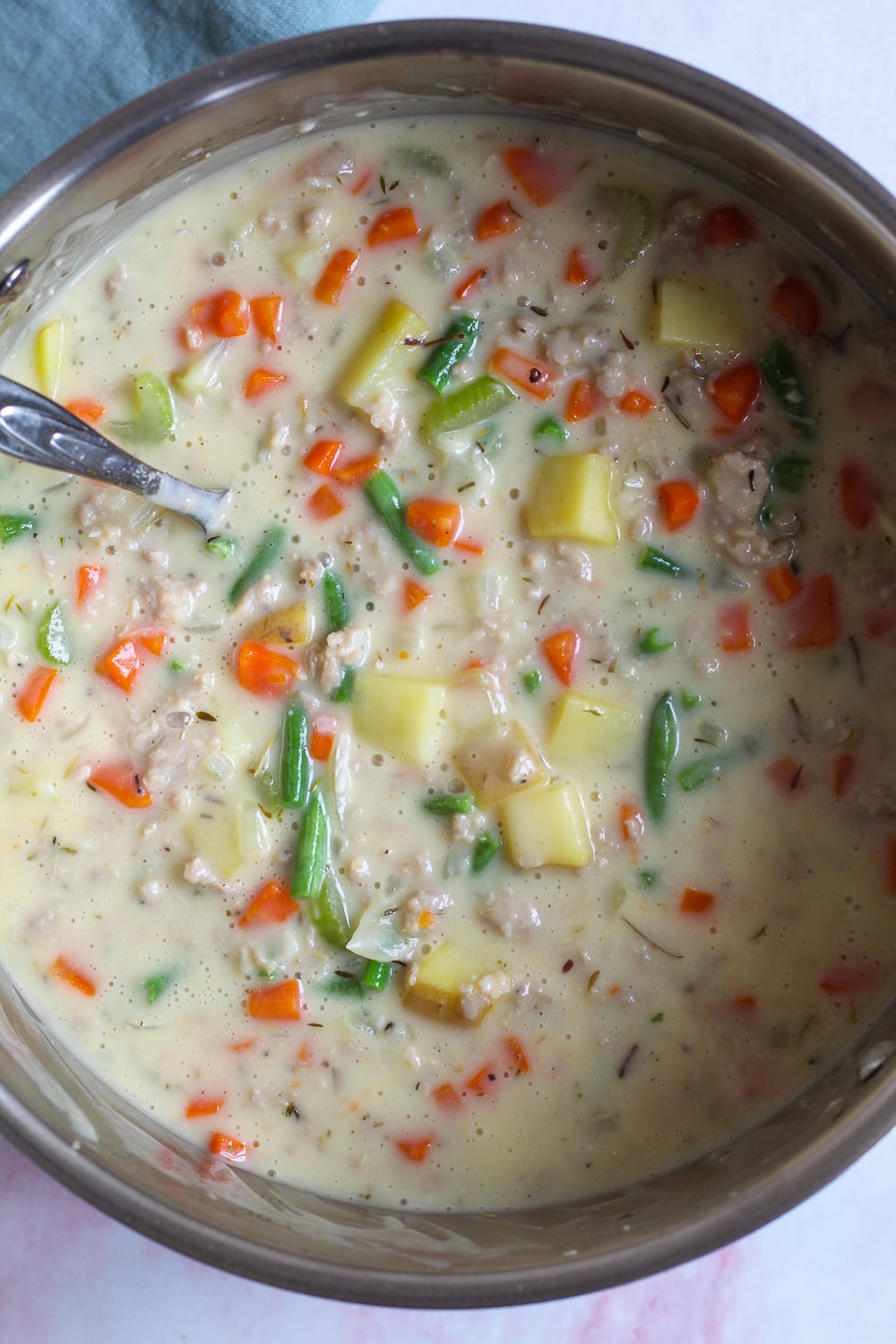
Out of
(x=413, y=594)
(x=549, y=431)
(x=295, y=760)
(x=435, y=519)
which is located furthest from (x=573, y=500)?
(x=295, y=760)

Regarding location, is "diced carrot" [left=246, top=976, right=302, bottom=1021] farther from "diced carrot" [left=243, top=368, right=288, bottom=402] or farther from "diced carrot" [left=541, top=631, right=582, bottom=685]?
"diced carrot" [left=243, top=368, right=288, bottom=402]

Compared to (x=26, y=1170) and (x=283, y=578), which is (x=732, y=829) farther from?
(x=26, y=1170)

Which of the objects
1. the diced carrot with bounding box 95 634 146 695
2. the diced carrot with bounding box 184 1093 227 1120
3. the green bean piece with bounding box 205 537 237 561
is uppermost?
the green bean piece with bounding box 205 537 237 561

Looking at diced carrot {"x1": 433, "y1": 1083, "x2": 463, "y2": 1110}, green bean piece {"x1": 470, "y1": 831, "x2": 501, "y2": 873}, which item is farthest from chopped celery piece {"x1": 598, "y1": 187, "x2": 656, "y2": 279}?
diced carrot {"x1": 433, "y1": 1083, "x2": 463, "y2": 1110}

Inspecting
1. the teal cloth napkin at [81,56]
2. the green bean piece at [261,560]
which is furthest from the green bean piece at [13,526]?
the teal cloth napkin at [81,56]

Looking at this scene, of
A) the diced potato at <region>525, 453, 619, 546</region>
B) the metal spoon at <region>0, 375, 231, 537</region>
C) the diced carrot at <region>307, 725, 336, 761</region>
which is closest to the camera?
the metal spoon at <region>0, 375, 231, 537</region>

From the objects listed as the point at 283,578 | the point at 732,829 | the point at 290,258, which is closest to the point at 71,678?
the point at 283,578
